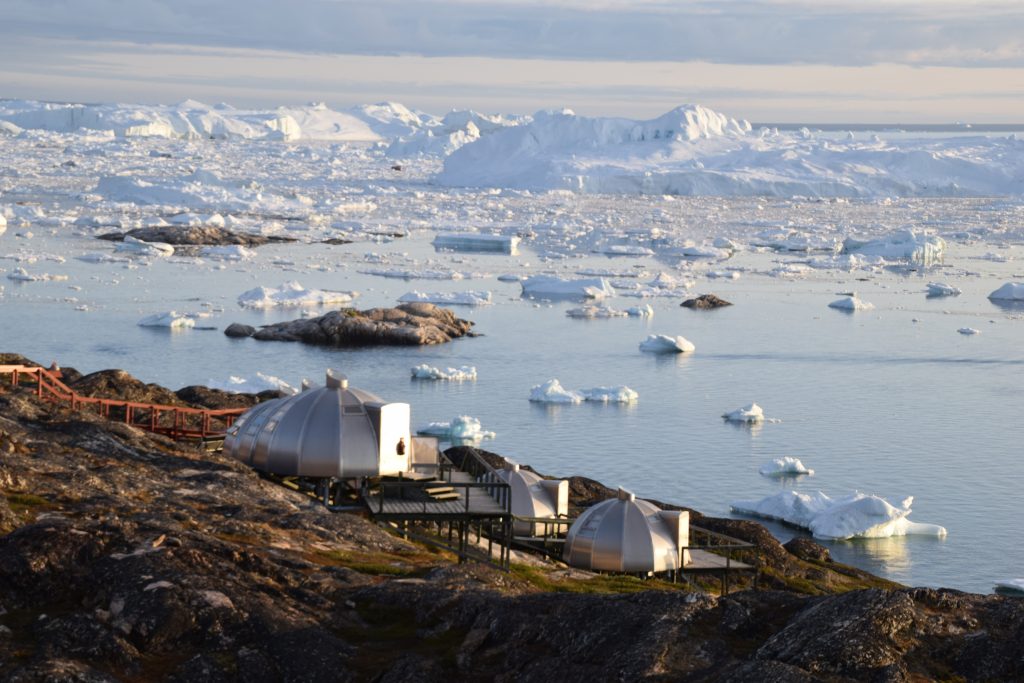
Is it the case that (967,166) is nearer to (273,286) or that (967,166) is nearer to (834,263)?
(834,263)

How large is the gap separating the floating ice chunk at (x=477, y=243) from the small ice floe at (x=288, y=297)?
68.5 feet

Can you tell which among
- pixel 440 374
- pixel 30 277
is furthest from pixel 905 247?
pixel 30 277

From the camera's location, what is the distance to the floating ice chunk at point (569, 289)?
6825 centimetres

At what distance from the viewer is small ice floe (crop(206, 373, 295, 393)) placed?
44219 millimetres

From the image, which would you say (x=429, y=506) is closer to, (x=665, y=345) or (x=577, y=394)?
(x=577, y=394)

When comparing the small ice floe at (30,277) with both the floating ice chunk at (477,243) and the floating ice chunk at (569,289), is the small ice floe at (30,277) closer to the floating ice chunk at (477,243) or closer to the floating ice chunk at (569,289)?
the floating ice chunk at (569,289)

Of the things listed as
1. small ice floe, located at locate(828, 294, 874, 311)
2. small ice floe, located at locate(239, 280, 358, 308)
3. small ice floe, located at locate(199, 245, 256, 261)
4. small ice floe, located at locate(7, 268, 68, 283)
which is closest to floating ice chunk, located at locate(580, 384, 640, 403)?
small ice floe, located at locate(239, 280, 358, 308)

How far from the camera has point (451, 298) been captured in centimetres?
6469

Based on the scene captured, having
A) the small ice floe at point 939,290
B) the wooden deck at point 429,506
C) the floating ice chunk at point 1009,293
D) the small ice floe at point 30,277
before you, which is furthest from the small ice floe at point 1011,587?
the small ice floe at point 30,277

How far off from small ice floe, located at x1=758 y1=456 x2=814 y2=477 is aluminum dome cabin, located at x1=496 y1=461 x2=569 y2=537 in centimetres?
1216

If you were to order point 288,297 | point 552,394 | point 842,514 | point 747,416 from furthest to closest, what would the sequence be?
point 288,297
point 552,394
point 747,416
point 842,514

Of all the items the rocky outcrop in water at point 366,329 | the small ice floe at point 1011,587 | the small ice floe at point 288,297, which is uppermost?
the small ice floe at point 288,297

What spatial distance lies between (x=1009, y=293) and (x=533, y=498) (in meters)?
48.9

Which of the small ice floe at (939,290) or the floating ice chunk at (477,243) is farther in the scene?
the floating ice chunk at (477,243)
